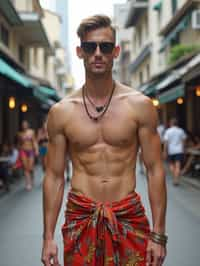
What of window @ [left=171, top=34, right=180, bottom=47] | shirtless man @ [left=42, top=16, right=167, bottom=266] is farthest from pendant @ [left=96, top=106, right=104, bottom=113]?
window @ [left=171, top=34, right=180, bottom=47]

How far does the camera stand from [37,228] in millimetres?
8305

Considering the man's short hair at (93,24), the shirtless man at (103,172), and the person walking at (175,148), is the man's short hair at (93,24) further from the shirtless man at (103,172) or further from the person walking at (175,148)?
the person walking at (175,148)

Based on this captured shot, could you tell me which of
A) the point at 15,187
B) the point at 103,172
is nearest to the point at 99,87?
the point at 103,172

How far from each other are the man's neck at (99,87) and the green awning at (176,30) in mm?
20498

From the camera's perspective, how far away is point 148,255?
2932mm

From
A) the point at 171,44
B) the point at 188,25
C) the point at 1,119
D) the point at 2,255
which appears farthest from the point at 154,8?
the point at 2,255

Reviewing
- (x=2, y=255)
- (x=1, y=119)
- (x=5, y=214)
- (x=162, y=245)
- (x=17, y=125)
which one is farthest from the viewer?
(x=17, y=125)

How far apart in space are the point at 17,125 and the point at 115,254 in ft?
79.3

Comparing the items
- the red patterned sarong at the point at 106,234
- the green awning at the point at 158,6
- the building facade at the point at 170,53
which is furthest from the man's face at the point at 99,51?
the green awning at the point at 158,6

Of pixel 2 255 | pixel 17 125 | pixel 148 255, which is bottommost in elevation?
pixel 17 125

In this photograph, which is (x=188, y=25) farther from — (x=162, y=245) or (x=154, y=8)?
(x=162, y=245)

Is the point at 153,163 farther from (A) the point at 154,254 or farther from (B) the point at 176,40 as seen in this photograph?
(B) the point at 176,40

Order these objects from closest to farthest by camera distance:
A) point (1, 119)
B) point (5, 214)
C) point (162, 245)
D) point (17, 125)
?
point (162, 245) < point (5, 214) < point (1, 119) < point (17, 125)

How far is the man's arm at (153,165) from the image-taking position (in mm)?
2957
